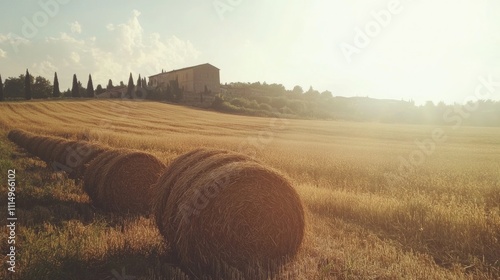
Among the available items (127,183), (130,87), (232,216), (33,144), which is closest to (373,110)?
(130,87)

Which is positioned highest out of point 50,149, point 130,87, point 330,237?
point 130,87

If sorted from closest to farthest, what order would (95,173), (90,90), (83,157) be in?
1. (95,173)
2. (83,157)
3. (90,90)

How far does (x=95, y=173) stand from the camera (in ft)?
26.0

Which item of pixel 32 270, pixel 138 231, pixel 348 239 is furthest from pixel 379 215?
pixel 32 270

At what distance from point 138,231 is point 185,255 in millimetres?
1522

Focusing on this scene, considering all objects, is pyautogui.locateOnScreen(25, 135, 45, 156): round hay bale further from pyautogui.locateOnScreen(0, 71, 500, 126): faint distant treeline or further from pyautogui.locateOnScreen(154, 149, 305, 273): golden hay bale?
pyautogui.locateOnScreen(0, 71, 500, 126): faint distant treeline

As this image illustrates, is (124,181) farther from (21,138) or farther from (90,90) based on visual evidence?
(90,90)

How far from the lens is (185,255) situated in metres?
4.67

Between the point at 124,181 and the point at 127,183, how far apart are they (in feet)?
0.25

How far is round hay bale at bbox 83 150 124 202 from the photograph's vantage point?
7755mm

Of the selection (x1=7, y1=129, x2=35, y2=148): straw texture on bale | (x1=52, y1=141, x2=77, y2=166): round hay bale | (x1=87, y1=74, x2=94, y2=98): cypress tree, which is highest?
(x1=87, y1=74, x2=94, y2=98): cypress tree

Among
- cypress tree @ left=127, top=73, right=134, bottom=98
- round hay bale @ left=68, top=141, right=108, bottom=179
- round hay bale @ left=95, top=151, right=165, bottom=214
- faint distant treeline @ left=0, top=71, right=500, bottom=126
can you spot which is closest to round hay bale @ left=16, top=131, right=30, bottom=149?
round hay bale @ left=68, top=141, right=108, bottom=179

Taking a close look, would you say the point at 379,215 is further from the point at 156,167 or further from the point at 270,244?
the point at 156,167

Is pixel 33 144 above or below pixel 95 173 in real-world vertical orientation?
below
